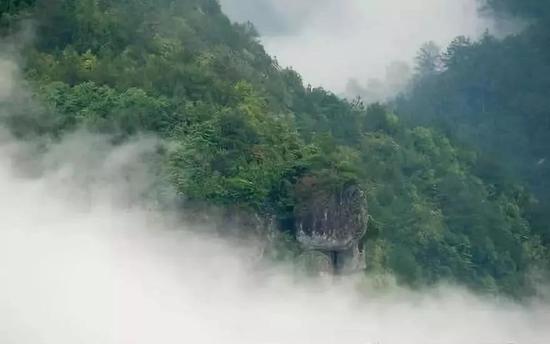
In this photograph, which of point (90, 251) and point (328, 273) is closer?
point (90, 251)

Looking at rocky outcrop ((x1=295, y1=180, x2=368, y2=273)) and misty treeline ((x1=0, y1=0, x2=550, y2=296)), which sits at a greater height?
misty treeline ((x1=0, y1=0, x2=550, y2=296))

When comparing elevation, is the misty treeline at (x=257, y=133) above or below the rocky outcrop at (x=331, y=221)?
above

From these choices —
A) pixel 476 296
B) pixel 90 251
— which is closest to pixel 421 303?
pixel 476 296

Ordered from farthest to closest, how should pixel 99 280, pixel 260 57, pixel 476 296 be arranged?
pixel 260 57
pixel 476 296
pixel 99 280

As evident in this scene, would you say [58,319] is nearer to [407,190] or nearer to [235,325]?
[235,325]

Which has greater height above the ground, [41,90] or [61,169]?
[41,90]

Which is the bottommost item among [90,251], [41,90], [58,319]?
[58,319]

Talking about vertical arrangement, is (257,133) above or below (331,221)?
above

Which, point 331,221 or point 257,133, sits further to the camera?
→ point 257,133
